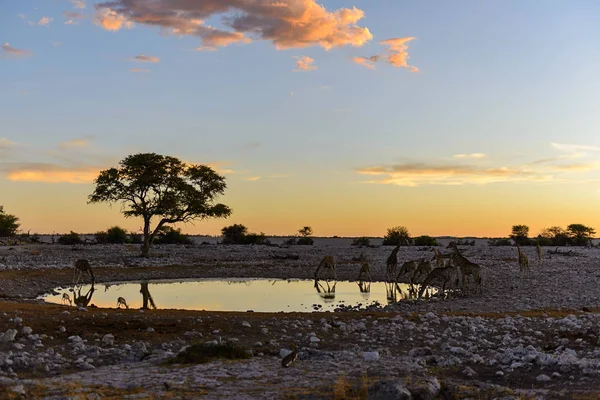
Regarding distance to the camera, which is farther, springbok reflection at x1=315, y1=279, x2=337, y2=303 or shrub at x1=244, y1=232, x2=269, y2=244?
shrub at x1=244, y1=232, x2=269, y2=244

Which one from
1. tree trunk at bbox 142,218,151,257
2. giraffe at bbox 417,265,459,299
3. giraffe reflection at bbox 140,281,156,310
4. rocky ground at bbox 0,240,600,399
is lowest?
giraffe reflection at bbox 140,281,156,310

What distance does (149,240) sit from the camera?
155 ft

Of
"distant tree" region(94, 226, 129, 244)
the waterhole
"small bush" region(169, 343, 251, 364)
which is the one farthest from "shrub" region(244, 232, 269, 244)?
"small bush" region(169, 343, 251, 364)

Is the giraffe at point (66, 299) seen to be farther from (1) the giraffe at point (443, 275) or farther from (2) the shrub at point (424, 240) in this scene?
(2) the shrub at point (424, 240)

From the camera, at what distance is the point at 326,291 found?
28.4m

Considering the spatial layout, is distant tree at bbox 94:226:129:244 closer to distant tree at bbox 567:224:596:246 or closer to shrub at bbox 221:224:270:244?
shrub at bbox 221:224:270:244

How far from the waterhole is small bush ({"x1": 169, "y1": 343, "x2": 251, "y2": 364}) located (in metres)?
9.70

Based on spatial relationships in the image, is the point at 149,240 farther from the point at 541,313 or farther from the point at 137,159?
the point at 541,313

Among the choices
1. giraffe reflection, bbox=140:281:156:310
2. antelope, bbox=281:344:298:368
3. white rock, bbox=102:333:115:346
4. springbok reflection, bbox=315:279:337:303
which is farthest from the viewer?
springbok reflection, bbox=315:279:337:303

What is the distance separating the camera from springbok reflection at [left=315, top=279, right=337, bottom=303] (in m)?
25.3

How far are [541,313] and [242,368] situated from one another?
423 inches

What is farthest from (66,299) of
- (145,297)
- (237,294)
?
(237,294)

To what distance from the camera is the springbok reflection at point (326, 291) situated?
25.3 meters

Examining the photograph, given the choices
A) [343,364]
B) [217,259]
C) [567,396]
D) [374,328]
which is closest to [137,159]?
[217,259]
